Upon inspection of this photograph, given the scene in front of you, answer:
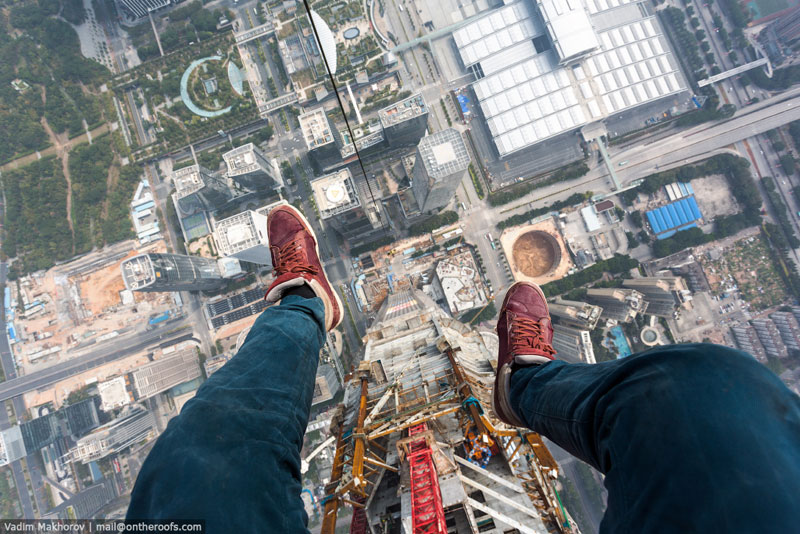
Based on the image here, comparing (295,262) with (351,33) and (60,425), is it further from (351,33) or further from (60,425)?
(60,425)

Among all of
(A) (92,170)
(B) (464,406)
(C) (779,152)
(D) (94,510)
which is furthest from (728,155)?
(D) (94,510)

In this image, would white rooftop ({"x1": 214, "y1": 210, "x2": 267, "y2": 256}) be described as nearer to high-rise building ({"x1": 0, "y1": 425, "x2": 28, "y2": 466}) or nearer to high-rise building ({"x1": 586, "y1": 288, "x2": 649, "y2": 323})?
high-rise building ({"x1": 0, "y1": 425, "x2": 28, "y2": 466})

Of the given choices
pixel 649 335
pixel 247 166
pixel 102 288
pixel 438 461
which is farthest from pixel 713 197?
pixel 102 288

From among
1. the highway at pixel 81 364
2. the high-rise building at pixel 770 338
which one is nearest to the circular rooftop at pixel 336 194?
the highway at pixel 81 364

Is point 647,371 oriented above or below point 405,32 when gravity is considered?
below

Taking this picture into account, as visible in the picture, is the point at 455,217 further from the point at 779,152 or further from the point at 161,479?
the point at 779,152

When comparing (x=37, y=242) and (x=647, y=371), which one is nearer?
(x=647, y=371)

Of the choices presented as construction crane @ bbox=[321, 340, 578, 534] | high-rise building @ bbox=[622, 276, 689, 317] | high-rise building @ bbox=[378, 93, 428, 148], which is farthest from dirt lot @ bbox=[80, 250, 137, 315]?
high-rise building @ bbox=[622, 276, 689, 317]
